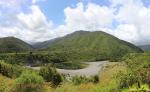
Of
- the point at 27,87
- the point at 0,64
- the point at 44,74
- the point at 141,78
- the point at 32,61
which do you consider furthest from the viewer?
the point at 32,61

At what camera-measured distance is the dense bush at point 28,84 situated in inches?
742

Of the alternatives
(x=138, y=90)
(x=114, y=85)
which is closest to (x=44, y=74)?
(x=114, y=85)

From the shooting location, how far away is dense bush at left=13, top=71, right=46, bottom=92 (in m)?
18.8

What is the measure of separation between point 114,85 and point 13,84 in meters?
5.59

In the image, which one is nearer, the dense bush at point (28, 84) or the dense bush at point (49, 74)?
the dense bush at point (28, 84)

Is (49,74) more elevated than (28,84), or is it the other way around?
(49,74)

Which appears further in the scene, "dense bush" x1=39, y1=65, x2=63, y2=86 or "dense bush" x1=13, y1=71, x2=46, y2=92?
"dense bush" x1=39, y1=65, x2=63, y2=86

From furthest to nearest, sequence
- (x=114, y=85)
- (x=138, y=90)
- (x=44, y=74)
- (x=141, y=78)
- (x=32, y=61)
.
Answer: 1. (x=32, y=61)
2. (x=44, y=74)
3. (x=114, y=85)
4. (x=141, y=78)
5. (x=138, y=90)

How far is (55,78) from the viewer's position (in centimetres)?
4116

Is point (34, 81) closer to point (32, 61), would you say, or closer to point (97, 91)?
point (97, 91)

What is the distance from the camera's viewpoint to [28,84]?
19.2 metres

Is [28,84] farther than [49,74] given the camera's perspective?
No

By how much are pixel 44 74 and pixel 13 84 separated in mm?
21115

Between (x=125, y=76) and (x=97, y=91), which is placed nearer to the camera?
(x=125, y=76)
